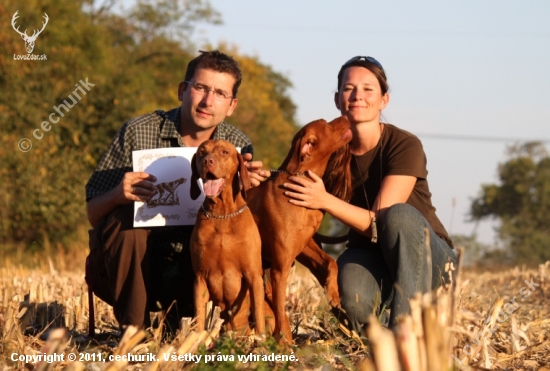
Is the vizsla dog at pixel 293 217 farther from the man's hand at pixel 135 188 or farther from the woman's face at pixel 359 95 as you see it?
the man's hand at pixel 135 188

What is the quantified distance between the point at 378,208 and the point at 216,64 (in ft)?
5.45

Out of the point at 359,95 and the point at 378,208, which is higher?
the point at 359,95

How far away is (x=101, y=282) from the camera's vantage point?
233 inches

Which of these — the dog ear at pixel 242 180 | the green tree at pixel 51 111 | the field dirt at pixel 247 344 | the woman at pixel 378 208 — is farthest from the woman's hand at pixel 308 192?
the green tree at pixel 51 111

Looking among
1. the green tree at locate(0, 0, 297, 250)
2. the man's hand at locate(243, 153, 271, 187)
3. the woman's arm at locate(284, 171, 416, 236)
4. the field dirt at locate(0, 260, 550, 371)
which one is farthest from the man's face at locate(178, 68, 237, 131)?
the green tree at locate(0, 0, 297, 250)

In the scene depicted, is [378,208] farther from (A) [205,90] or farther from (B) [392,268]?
(A) [205,90]

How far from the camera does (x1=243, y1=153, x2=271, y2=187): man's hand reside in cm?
579

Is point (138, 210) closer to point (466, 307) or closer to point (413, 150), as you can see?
point (413, 150)

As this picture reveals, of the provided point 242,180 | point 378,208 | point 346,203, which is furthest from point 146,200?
point 378,208

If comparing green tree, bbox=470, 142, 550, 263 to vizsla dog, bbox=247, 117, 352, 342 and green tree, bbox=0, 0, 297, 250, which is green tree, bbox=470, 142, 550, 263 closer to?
green tree, bbox=0, 0, 297, 250

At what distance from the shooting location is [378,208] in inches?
224

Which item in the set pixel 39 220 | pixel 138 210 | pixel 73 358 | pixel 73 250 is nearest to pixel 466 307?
pixel 138 210

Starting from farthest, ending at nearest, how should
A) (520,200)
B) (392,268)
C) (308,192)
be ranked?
(520,200)
(392,268)
(308,192)

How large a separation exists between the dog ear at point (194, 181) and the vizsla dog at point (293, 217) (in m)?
0.39
